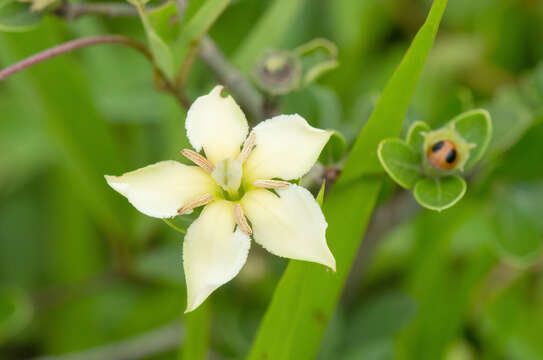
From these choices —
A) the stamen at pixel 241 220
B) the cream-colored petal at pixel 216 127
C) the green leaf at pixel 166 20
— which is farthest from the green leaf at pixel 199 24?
the stamen at pixel 241 220

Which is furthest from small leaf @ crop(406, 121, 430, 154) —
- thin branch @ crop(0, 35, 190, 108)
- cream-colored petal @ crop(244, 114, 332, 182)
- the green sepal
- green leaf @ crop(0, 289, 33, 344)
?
green leaf @ crop(0, 289, 33, 344)

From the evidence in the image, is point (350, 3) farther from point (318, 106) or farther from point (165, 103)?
point (318, 106)

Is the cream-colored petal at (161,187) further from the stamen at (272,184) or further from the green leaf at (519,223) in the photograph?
the green leaf at (519,223)

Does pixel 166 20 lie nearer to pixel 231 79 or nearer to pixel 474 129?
pixel 231 79

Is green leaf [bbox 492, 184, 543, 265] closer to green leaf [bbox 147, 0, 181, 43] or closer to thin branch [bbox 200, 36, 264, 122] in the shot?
thin branch [bbox 200, 36, 264, 122]

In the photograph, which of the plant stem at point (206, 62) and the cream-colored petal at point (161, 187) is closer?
the cream-colored petal at point (161, 187)

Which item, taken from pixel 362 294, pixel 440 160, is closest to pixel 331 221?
pixel 440 160
